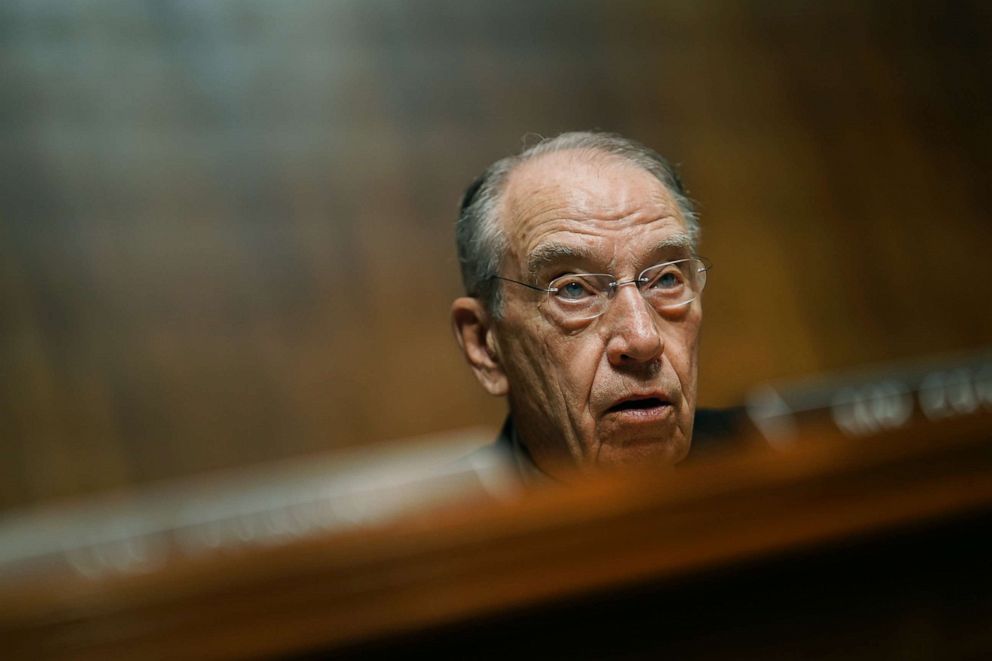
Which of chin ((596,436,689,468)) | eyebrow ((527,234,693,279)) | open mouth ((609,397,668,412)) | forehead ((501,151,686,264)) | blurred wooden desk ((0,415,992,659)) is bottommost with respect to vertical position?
blurred wooden desk ((0,415,992,659))

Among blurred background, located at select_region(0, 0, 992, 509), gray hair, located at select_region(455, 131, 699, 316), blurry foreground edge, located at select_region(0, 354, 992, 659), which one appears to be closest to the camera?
blurry foreground edge, located at select_region(0, 354, 992, 659)

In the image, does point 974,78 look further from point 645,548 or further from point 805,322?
point 645,548

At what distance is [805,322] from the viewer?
1866 millimetres

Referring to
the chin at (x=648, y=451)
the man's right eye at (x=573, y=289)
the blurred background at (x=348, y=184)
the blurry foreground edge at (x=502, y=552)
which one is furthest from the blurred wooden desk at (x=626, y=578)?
the blurred background at (x=348, y=184)

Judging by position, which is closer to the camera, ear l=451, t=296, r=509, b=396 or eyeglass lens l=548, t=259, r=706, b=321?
eyeglass lens l=548, t=259, r=706, b=321

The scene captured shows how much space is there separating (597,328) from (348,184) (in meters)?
1.30

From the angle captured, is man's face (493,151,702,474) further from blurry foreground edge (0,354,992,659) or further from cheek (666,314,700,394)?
blurry foreground edge (0,354,992,659)

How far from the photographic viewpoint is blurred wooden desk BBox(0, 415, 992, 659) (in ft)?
2.77

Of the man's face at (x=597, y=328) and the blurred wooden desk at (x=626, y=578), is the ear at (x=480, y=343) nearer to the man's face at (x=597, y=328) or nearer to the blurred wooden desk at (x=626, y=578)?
the man's face at (x=597, y=328)

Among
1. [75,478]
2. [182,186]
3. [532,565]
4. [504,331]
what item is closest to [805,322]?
[504,331]

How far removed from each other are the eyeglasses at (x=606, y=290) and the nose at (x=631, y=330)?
10 mm

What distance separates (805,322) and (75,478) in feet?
5.58

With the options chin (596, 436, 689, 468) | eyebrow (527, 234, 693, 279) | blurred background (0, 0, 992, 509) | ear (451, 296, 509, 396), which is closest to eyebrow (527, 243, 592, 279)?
eyebrow (527, 234, 693, 279)

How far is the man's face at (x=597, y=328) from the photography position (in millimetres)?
1125
